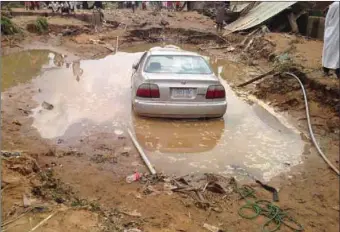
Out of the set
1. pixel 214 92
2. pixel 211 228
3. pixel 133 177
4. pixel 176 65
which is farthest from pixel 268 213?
pixel 176 65

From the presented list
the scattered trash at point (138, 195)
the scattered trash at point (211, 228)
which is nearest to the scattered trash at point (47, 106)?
the scattered trash at point (138, 195)

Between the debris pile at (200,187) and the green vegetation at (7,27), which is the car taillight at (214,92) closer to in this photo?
the debris pile at (200,187)

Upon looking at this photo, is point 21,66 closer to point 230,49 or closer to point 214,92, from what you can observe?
point 214,92

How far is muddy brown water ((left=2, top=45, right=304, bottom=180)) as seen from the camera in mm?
6617

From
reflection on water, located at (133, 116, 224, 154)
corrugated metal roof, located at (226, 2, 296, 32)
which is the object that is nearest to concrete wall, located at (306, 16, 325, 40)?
corrugated metal roof, located at (226, 2, 296, 32)

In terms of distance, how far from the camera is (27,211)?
3.95m

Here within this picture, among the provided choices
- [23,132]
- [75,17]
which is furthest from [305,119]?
[75,17]

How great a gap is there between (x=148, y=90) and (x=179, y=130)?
3.38 feet

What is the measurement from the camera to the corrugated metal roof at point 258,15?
19634 mm

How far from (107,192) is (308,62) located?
358 inches

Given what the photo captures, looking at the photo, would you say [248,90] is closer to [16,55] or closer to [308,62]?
[308,62]

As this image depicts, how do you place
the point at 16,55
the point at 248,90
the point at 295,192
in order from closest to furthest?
the point at 295,192, the point at 248,90, the point at 16,55

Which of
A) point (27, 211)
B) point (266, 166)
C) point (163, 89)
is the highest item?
point (163, 89)

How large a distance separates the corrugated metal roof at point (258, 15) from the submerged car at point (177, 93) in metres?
12.9
